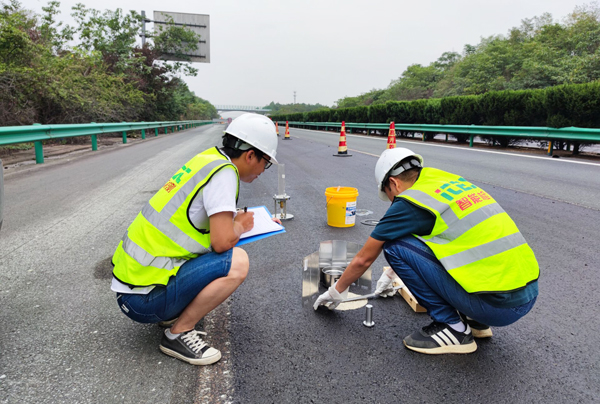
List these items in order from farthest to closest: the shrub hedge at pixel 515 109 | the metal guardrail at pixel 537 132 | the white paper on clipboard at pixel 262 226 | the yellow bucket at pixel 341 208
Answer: the shrub hedge at pixel 515 109
the metal guardrail at pixel 537 132
the yellow bucket at pixel 341 208
the white paper on clipboard at pixel 262 226

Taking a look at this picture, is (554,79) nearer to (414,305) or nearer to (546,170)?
(546,170)

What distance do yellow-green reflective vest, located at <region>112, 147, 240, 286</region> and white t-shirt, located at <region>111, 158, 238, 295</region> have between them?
0.03 meters

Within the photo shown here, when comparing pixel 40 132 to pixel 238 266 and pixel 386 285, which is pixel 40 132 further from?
pixel 386 285

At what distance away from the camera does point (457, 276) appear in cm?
208

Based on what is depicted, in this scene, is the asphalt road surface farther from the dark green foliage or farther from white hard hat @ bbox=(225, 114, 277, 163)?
the dark green foliage

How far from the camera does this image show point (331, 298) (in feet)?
8.40

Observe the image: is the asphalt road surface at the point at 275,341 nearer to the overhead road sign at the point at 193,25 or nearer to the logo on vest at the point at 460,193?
the logo on vest at the point at 460,193

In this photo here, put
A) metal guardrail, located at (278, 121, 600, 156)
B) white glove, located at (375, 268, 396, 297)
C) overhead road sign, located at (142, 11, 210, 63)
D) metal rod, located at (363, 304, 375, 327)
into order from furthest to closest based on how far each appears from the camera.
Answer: overhead road sign, located at (142, 11, 210, 63) → metal guardrail, located at (278, 121, 600, 156) → white glove, located at (375, 268, 396, 297) → metal rod, located at (363, 304, 375, 327)

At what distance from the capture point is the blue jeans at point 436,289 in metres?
2.10

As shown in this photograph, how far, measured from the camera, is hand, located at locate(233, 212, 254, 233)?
2.25 m

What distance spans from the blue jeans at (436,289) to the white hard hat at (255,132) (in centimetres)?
93

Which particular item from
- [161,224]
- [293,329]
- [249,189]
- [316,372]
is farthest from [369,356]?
[249,189]

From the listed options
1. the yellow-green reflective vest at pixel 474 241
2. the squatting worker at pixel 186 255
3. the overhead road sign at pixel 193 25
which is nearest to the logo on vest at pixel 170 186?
the squatting worker at pixel 186 255

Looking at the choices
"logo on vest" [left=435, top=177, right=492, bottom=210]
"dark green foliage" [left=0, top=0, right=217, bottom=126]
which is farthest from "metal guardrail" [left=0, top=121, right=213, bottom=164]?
"logo on vest" [left=435, top=177, right=492, bottom=210]
